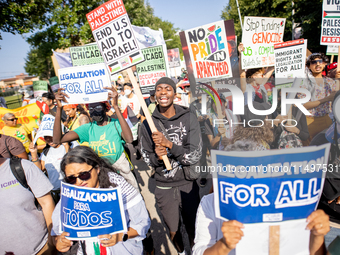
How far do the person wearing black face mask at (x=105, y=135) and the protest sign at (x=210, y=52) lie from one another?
1.26m

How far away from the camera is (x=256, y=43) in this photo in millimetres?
5035

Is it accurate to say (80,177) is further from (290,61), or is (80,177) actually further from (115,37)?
(290,61)

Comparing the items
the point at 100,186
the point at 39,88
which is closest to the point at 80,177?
the point at 100,186

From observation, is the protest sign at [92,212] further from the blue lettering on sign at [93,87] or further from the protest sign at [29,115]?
the protest sign at [29,115]

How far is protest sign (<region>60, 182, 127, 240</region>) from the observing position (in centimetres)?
163

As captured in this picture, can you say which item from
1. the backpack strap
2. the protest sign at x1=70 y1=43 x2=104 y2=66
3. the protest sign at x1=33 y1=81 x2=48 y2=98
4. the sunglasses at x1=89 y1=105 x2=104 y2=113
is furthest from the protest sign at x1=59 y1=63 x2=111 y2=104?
the protest sign at x1=33 y1=81 x2=48 y2=98

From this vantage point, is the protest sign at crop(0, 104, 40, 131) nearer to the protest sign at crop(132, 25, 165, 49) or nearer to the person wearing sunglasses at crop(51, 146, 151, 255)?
the protest sign at crop(132, 25, 165, 49)

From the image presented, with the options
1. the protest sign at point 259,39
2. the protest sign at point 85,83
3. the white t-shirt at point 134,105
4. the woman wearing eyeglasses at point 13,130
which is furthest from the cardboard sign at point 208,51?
the woman wearing eyeglasses at point 13,130

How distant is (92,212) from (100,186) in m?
0.40

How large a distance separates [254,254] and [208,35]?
2.91m

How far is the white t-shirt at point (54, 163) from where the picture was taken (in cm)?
328

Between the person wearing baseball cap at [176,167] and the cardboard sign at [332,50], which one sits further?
the cardboard sign at [332,50]

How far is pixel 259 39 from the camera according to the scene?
5.03 m

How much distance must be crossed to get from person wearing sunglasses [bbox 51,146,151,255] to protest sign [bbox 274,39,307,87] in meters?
3.11
